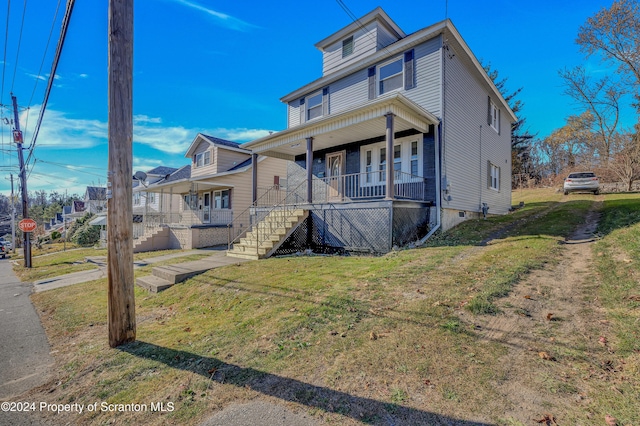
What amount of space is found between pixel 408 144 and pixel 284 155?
20.4ft

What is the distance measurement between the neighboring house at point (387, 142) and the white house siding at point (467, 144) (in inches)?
1.7

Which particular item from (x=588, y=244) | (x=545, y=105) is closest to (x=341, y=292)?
(x=588, y=244)

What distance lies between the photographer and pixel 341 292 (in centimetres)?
530

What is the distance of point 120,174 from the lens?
420 cm

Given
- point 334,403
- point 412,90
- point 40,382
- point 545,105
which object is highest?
point 545,105

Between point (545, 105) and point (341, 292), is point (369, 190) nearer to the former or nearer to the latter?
point (341, 292)

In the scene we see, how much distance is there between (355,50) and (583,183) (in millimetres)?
17031

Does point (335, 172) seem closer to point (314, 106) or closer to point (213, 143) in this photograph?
point (314, 106)

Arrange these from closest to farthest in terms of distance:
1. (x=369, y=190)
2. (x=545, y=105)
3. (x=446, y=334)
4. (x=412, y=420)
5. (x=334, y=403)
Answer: (x=412, y=420)
(x=334, y=403)
(x=446, y=334)
(x=369, y=190)
(x=545, y=105)

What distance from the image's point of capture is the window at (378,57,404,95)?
40.5 ft

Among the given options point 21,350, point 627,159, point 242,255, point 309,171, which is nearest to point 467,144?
point 309,171

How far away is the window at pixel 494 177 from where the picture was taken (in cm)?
1543

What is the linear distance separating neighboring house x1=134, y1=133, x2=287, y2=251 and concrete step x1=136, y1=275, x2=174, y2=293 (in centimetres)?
837

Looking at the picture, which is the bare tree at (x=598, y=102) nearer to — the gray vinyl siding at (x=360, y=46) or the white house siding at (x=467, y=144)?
the white house siding at (x=467, y=144)
